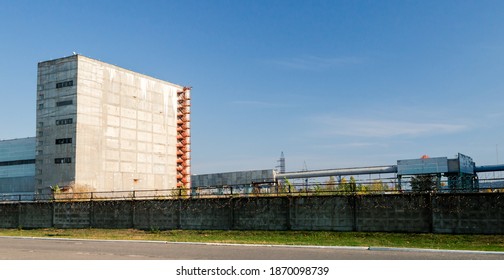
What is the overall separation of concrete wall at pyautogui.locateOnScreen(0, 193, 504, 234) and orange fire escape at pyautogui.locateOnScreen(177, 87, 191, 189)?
237 feet

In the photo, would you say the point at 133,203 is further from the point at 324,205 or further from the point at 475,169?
the point at 475,169

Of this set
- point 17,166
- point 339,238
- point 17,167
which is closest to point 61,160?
point 17,167

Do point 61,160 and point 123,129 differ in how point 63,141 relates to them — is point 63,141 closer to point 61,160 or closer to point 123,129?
point 61,160

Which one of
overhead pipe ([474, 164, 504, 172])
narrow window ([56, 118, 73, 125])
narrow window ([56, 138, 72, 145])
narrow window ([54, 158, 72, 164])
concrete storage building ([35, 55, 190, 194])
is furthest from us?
narrow window ([56, 118, 73, 125])

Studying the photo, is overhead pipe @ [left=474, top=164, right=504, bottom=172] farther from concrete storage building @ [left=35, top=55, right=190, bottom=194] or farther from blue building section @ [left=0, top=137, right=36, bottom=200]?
blue building section @ [left=0, top=137, right=36, bottom=200]

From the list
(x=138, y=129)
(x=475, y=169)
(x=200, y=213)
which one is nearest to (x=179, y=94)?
(x=138, y=129)

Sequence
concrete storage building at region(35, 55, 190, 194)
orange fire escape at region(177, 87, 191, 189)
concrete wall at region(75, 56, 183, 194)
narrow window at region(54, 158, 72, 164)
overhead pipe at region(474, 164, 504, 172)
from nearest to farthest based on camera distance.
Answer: overhead pipe at region(474, 164, 504, 172) → narrow window at region(54, 158, 72, 164) → concrete storage building at region(35, 55, 190, 194) → concrete wall at region(75, 56, 183, 194) → orange fire escape at region(177, 87, 191, 189)

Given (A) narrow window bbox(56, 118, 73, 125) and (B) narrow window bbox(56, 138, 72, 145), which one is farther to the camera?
(A) narrow window bbox(56, 118, 73, 125)

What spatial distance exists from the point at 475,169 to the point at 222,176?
52104mm

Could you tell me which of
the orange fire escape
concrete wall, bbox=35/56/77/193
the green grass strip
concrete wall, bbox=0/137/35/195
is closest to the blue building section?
concrete wall, bbox=0/137/35/195

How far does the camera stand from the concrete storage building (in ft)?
287

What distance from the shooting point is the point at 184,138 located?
379 ft

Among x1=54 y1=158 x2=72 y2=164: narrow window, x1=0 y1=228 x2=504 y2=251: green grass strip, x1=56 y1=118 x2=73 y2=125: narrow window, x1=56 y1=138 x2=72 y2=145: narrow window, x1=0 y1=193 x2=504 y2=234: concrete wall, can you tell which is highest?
x1=56 y1=118 x2=73 y2=125: narrow window

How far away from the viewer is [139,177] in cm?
9956
